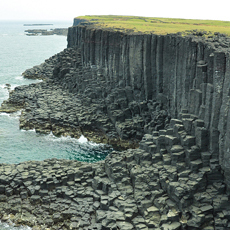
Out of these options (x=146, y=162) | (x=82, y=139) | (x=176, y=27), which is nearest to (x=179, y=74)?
(x=146, y=162)

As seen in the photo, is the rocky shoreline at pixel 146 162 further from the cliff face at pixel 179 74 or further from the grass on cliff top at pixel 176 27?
the grass on cliff top at pixel 176 27

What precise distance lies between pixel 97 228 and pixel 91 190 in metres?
4.68

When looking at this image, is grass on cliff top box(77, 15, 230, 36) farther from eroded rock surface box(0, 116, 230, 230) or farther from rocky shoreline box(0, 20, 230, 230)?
eroded rock surface box(0, 116, 230, 230)

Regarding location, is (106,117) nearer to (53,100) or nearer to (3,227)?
(53,100)

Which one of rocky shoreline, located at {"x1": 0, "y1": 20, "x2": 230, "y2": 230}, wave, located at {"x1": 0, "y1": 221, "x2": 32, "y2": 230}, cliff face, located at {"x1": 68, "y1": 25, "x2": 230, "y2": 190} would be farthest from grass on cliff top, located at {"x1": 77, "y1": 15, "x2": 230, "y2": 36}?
wave, located at {"x1": 0, "y1": 221, "x2": 32, "y2": 230}

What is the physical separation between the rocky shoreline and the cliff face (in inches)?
3.7

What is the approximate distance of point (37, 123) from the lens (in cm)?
4434

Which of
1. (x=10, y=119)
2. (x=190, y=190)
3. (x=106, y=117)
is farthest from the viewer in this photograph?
(x=10, y=119)

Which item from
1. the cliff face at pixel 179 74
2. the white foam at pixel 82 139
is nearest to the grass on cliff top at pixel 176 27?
the cliff face at pixel 179 74

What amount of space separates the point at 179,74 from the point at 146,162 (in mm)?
9920

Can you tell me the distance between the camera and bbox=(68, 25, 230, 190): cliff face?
934 inches

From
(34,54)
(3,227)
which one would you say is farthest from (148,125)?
(34,54)

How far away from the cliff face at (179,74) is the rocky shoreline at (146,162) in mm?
95

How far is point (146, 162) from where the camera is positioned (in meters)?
27.4
